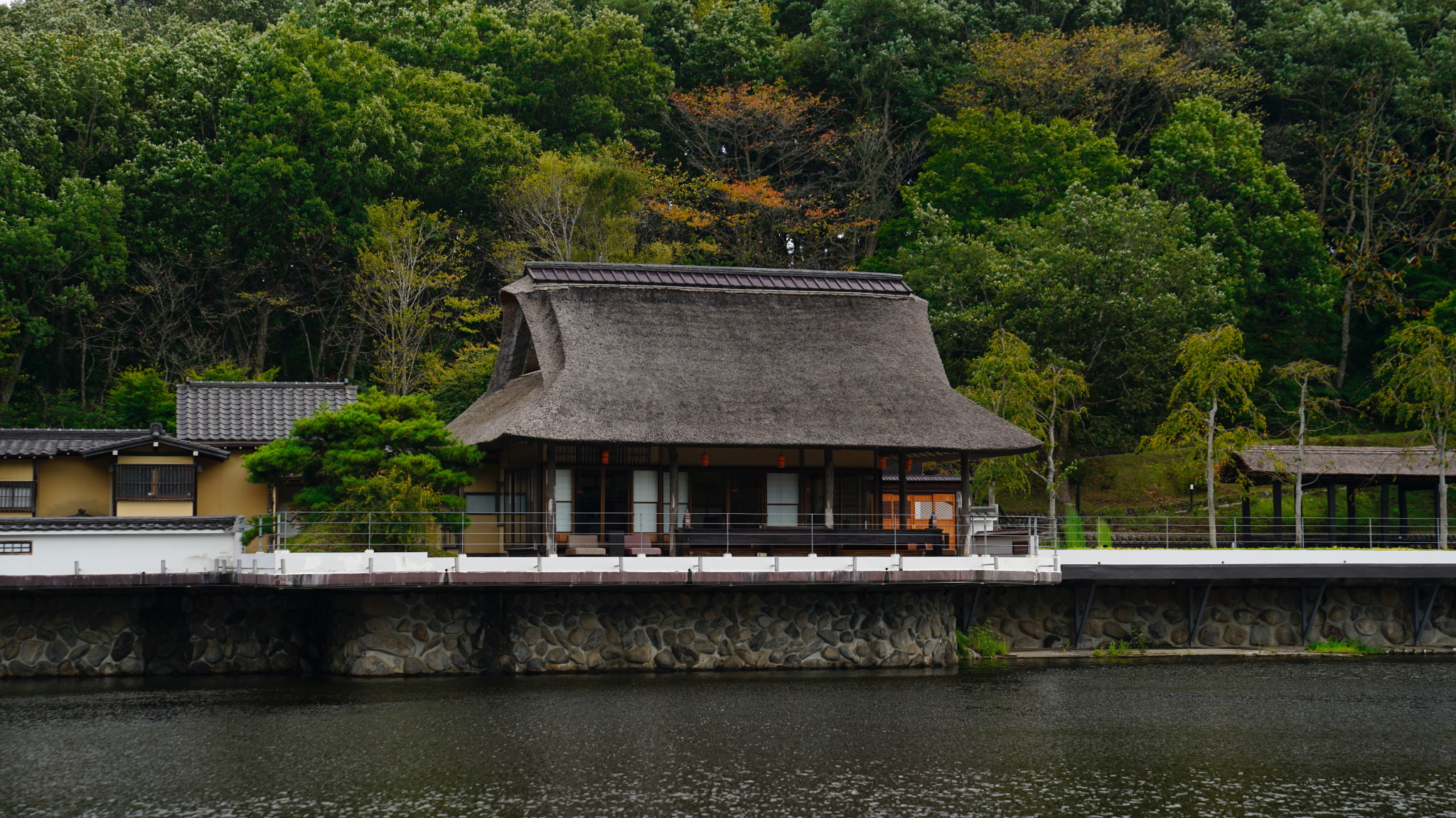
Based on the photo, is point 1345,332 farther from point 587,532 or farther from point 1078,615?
point 587,532

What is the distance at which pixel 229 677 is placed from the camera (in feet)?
85.6

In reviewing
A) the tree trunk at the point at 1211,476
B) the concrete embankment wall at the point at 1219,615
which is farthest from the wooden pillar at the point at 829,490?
the tree trunk at the point at 1211,476

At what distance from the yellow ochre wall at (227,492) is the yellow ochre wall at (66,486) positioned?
190 centimetres

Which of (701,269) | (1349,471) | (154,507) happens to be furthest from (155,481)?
(1349,471)

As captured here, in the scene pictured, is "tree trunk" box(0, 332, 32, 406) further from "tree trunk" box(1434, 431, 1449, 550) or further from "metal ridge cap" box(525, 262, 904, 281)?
"tree trunk" box(1434, 431, 1449, 550)

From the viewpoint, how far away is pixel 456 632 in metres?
25.7

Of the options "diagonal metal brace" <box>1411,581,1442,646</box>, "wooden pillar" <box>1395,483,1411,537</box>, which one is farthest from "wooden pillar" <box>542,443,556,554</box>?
"wooden pillar" <box>1395,483,1411,537</box>

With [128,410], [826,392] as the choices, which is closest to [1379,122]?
[826,392]

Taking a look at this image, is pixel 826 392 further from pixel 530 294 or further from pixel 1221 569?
pixel 1221 569

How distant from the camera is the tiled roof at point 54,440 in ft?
95.1

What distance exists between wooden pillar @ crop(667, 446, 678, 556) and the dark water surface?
3020 millimetres

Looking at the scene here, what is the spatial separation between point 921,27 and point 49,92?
1240 inches

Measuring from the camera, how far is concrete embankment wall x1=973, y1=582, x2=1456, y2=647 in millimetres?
29922

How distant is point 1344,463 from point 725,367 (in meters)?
15.2
